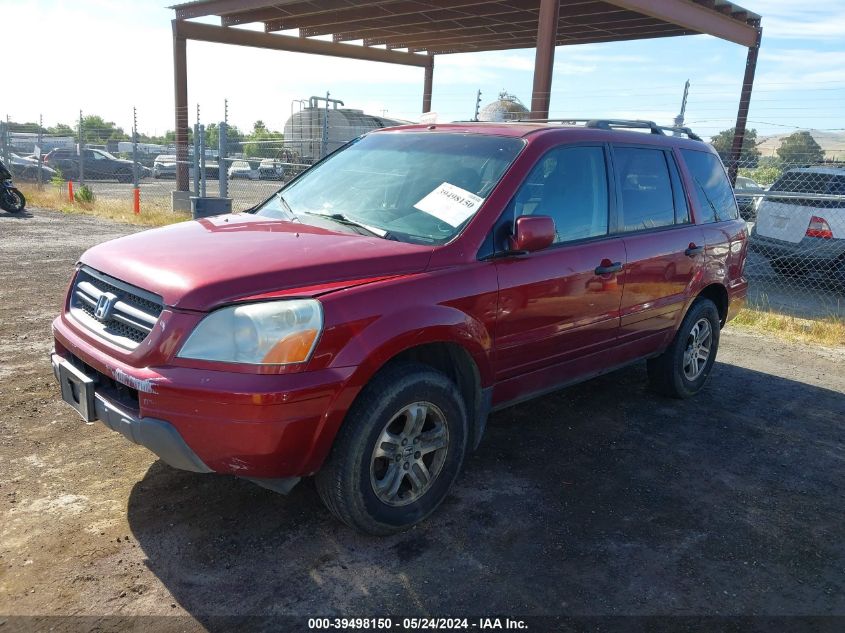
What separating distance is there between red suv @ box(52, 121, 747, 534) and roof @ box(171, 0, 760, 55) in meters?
9.59

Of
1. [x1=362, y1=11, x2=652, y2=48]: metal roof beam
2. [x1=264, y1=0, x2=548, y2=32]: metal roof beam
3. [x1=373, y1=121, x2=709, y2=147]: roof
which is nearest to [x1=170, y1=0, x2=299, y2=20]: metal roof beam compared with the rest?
[x1=264, y1=0, x2=548, y2=32]: metal roof beam

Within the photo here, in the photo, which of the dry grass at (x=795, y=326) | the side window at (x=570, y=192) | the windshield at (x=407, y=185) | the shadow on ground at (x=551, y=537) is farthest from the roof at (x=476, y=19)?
the shadow on ground at (x=551, y=537)

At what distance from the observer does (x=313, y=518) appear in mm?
3168

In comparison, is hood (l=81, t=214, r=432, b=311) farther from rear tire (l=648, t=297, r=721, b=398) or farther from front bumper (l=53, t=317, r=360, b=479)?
rear tire (l=648, t=297, r=721, b=398)

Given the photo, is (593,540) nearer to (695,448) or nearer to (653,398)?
(695,448)

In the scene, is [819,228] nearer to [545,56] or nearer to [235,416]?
[545,56]

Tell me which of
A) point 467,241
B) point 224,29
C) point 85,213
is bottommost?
point 85,213

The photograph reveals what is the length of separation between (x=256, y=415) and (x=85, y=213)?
608 inches

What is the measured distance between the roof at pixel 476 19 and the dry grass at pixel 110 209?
5.19 m

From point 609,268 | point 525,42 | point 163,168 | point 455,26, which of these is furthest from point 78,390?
point 163,168

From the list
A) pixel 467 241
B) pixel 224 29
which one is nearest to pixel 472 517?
pixel 467 241

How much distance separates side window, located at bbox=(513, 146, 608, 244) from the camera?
11.7 feet

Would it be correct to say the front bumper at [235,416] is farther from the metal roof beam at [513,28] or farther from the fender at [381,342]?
the metal roof beam at [513,28]

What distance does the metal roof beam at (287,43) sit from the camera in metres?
17.9
